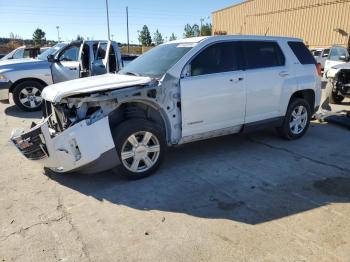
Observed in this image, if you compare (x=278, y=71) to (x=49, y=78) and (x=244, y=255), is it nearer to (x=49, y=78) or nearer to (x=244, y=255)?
(x=244, y=255)

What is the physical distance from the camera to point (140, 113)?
4.73m

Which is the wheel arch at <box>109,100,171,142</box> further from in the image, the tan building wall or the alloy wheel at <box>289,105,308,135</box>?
the tan building wall

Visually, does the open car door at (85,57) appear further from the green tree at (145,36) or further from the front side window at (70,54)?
the green tree at (145,36)

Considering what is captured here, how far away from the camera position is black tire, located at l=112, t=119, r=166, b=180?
4.37 metres

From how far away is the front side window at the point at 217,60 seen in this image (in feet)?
16.3

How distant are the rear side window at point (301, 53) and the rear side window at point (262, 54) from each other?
1.22 ft

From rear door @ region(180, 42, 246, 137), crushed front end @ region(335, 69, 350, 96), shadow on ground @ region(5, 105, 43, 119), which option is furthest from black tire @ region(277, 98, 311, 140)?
shadow on ground @ region(5, 105, 43, 119)

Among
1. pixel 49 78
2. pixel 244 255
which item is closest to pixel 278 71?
pixel 244 255

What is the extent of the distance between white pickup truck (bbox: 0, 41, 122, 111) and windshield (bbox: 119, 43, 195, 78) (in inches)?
144

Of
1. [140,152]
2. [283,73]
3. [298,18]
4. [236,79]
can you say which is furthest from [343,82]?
[298,18]

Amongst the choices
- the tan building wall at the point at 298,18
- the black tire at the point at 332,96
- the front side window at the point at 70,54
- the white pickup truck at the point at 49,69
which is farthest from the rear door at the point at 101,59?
the tan building wall at the point at 298,18

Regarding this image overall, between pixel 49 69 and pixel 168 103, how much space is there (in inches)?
241

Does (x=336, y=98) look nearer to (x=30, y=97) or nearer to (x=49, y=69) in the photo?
(x=49, y=69)

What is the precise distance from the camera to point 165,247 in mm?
3180
